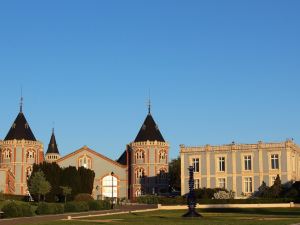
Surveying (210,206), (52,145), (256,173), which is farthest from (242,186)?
(52,145)

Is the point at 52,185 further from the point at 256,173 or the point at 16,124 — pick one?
the point at 256,173

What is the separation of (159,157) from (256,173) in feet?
61.3

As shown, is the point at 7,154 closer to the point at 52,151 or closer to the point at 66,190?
the point at 66,190

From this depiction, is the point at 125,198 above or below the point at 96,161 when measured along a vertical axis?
→ below

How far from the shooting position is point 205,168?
6875 centimetres

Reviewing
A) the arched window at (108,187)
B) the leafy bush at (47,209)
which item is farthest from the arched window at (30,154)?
the leafy bush at (47,209)

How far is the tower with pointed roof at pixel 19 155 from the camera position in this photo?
3196 inches

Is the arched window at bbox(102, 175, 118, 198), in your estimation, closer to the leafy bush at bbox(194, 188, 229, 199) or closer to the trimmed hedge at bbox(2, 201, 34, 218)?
the leafy bush at bbox(194, 188, 229, 199)

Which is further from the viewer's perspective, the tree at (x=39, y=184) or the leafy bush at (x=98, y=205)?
the tree at (x=39, y=184)

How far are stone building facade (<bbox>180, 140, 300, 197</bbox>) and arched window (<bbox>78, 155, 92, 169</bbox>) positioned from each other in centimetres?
1952

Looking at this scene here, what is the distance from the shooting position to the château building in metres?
80.5

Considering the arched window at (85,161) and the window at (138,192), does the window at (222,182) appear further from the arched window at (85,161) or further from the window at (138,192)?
the arched window at (85,161)

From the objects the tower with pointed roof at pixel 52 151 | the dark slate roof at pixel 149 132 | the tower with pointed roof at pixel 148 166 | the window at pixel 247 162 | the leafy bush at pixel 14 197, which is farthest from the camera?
the tower with pointed roof at pixel 52 151

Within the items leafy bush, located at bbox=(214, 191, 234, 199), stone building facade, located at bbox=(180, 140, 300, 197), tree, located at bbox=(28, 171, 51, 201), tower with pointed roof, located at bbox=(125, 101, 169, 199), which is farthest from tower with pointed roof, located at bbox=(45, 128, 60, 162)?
leafy bush, located at bbox=(214, 191, 234, 199)
